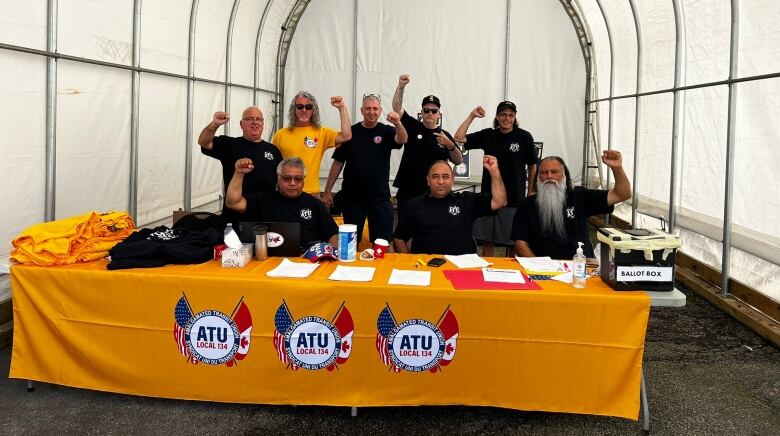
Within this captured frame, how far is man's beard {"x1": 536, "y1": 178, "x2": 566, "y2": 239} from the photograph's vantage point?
13.8 ft

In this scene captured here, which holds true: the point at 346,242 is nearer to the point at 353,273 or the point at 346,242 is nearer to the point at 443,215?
the point at 353,273

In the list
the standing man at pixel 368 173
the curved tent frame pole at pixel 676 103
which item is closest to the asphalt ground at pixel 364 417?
the standing man at pixel 368 173

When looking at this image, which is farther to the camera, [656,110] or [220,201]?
[220,201]

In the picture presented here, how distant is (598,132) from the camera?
11.1 m

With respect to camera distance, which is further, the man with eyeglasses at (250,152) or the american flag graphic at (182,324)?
the man with eyeglasses at (250,152)

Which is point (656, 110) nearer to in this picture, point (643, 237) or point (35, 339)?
point (643, 237)

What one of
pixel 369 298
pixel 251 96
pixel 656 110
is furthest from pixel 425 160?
pixel 251 96

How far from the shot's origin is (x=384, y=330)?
123 inches

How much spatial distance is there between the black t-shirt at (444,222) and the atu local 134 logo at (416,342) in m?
Answer: 1.30

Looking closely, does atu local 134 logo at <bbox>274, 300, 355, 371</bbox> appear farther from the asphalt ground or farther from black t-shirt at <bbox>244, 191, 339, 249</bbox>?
black t-shirt at <bbox>244, 191, 339, 249</bbox>

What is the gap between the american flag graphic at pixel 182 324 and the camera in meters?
3.19

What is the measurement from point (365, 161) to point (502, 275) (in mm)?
2282

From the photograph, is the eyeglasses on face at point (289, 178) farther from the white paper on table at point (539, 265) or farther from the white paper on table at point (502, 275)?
the white paper on table at point (539, 265)

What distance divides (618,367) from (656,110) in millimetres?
6215
